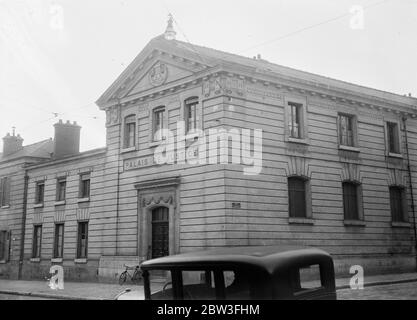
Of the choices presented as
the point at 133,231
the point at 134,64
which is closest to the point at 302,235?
the point at 133,231

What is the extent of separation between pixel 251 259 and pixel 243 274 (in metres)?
0.21

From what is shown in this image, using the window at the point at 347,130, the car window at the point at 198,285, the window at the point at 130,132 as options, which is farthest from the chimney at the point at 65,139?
the car window at the point at 198,285

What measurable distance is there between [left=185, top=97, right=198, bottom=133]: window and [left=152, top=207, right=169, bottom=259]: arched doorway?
3915 mm

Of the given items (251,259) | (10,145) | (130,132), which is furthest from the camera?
(10,145)

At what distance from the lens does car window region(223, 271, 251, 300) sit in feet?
17.7

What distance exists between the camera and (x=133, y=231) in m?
23.0

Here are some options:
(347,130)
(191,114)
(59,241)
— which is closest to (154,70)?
(191,114)

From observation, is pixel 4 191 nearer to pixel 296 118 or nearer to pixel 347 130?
pixel 296 118

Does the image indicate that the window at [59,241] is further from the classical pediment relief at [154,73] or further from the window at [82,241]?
the classical pediment relief at [154,73]

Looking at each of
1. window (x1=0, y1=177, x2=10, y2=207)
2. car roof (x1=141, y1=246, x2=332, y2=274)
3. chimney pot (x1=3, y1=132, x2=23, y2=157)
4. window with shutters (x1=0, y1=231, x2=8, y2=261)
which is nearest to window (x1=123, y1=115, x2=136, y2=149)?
window (x1=0, y1=177, x2=10, y2=207)

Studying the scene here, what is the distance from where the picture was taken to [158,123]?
2311 cm

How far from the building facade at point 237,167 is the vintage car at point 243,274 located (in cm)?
1274

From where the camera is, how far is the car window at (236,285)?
539cm
